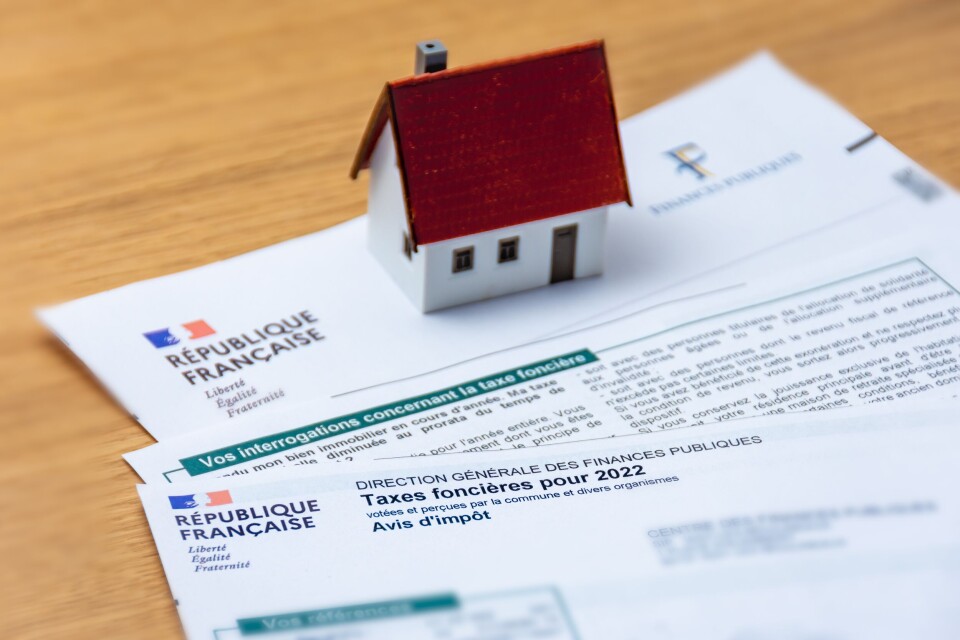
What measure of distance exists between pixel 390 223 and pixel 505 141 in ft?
0.36

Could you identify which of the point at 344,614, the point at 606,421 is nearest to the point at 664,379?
the point at 606,421

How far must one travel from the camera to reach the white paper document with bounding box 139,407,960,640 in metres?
0.70

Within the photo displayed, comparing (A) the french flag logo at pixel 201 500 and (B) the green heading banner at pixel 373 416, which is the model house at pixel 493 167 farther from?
(A) the french flag logo at pixel 201 500

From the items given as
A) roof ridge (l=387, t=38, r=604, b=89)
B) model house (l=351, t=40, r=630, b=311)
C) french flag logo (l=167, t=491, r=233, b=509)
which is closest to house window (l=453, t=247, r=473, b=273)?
model house (l=351, t=40, r=630, b=311)

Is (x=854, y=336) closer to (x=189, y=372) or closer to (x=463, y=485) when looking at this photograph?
(x=463, y=485)

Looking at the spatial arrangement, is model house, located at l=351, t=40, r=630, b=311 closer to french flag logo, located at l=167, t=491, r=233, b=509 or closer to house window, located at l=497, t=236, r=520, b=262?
house window, located at l=497, t=236, r=520, b=262

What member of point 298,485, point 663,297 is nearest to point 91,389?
point 298,485

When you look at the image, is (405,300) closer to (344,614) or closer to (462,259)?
(462,259)

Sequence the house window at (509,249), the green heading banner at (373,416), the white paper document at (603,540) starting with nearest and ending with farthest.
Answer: the white paper document at (603,540)
the green heading banner at (373,416)
the house window at (509,249)

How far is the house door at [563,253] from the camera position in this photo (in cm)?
93

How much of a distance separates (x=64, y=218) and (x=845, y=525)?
0.63m

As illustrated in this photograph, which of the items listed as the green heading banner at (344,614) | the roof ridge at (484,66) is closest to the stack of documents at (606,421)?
the green heading banner at (344,614)

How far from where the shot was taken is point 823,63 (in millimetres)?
1175

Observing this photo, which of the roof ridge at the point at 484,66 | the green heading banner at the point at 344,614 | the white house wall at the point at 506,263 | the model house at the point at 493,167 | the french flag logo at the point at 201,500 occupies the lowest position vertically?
the green heading banner at the point at 344,614
